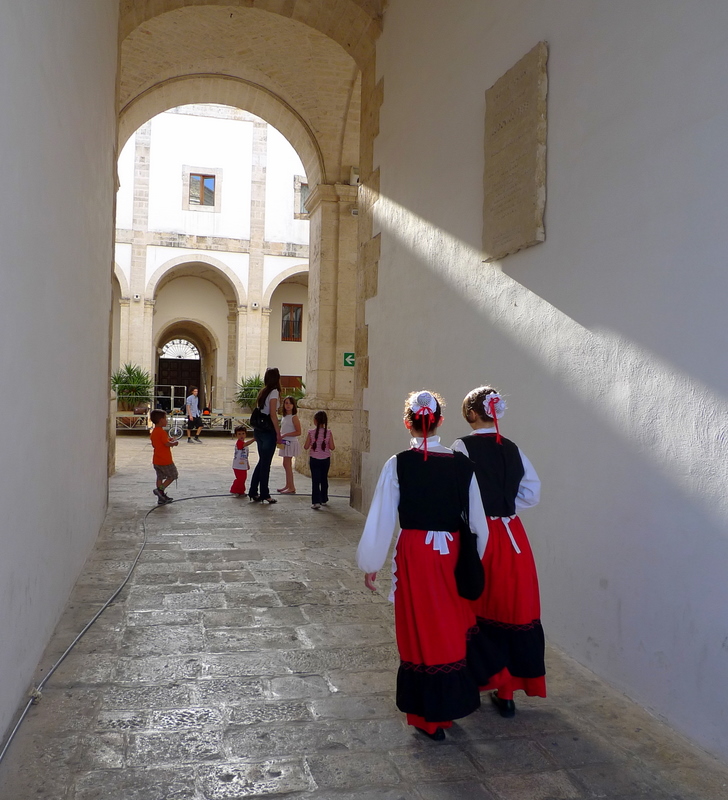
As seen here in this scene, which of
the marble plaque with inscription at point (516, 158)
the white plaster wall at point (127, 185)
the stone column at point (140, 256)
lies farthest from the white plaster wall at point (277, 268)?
the marble plaque with inscription at point (516, 158)

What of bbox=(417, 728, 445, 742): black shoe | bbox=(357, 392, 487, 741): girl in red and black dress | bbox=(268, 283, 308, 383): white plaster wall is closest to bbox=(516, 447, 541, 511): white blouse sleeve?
bbox=(357, 392, 487, 741): girl in red and black dress

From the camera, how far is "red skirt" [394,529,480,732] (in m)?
2.77

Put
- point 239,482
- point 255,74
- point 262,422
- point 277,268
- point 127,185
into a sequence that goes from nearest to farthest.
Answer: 1. point 262,422
2. point 239,482
3. point 255,74
4. point 127,185
5. point 277,268

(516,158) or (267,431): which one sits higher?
(516,158)

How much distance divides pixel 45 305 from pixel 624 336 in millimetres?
2671

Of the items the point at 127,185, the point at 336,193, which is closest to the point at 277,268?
the point at 127,185

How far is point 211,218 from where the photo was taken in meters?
22.9

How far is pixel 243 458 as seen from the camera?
8.63 meters

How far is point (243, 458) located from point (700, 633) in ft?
21.1

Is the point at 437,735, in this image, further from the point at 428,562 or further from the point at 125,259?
the point at 125,259

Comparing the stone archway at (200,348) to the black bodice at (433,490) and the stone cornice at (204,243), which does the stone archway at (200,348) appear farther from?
the black bodice at (433,490)

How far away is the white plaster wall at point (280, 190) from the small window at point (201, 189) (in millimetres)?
1713

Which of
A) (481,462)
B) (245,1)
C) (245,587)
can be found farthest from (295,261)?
(481,462)

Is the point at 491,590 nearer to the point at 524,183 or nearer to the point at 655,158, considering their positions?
the point at 655,158
